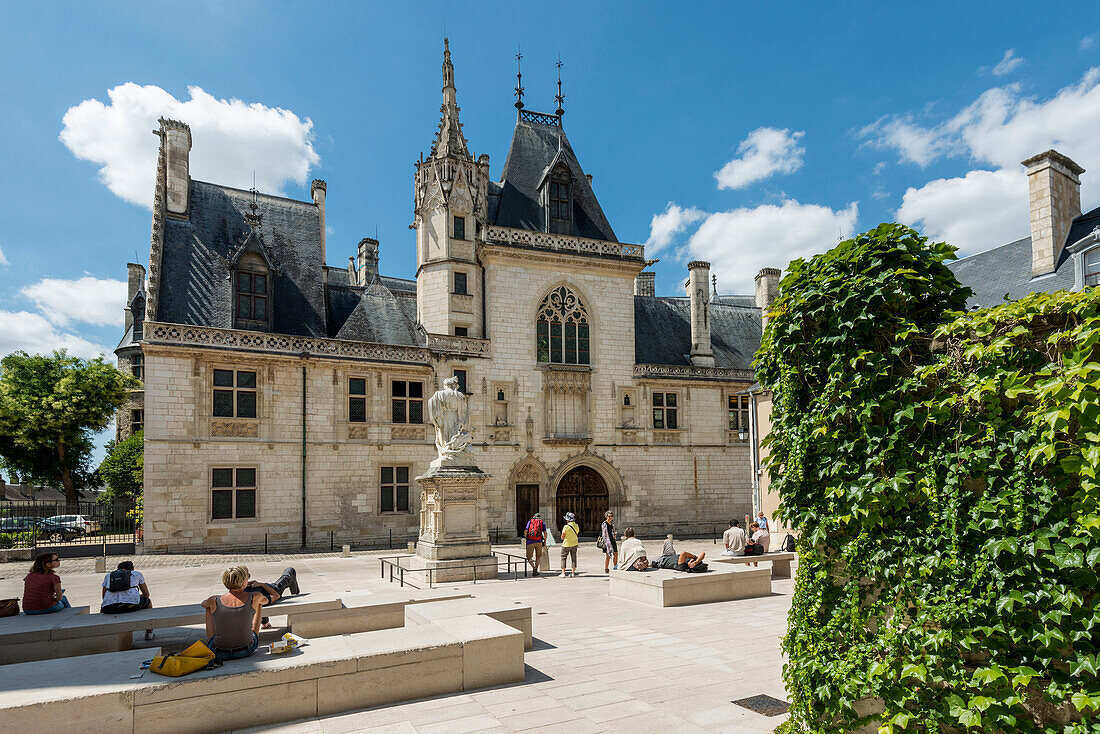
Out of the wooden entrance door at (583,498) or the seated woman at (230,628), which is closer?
the seated woman at (230,628)

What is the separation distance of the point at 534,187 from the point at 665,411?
38.7 ft

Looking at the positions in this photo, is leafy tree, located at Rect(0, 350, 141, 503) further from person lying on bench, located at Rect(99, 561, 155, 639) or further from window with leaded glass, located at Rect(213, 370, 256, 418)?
person lying on bench, located at Rect(99, 561, 155, 639)

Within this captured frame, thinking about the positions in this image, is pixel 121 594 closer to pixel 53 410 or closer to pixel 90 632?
pixel 90 632

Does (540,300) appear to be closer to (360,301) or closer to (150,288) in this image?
(360,301)

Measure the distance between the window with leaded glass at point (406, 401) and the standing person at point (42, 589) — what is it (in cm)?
1616

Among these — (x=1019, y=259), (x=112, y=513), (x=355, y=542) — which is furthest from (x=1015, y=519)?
(x=112, y=513)

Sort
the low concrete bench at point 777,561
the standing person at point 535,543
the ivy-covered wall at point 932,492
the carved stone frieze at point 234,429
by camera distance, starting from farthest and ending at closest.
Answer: the carved stone frieze at point 234,429 → the standing person at point 535,543 → the low concrete bench at point 777,561 → the ivy-covered wall at point 932,492

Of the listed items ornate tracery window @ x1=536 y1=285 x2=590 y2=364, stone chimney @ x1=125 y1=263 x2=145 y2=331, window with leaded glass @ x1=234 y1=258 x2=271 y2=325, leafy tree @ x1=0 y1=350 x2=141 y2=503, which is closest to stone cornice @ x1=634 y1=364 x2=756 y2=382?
ornate tracery window @ x1=536 y1=285 x2=590 y2=364

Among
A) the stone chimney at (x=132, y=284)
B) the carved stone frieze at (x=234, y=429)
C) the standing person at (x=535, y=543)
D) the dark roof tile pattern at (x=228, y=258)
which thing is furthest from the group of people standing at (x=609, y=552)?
the stone chimney at (x=132, y=284)

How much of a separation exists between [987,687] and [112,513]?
2843 centimetres

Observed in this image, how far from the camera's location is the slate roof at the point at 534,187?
96.4 feet

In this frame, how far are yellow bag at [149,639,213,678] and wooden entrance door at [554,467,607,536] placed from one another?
22.1 meters

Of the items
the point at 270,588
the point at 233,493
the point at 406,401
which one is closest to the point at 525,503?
the point at 406,401

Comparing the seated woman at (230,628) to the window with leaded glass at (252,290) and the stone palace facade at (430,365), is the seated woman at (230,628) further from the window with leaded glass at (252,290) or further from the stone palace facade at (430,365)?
the window with leaded glass at (252,290)
